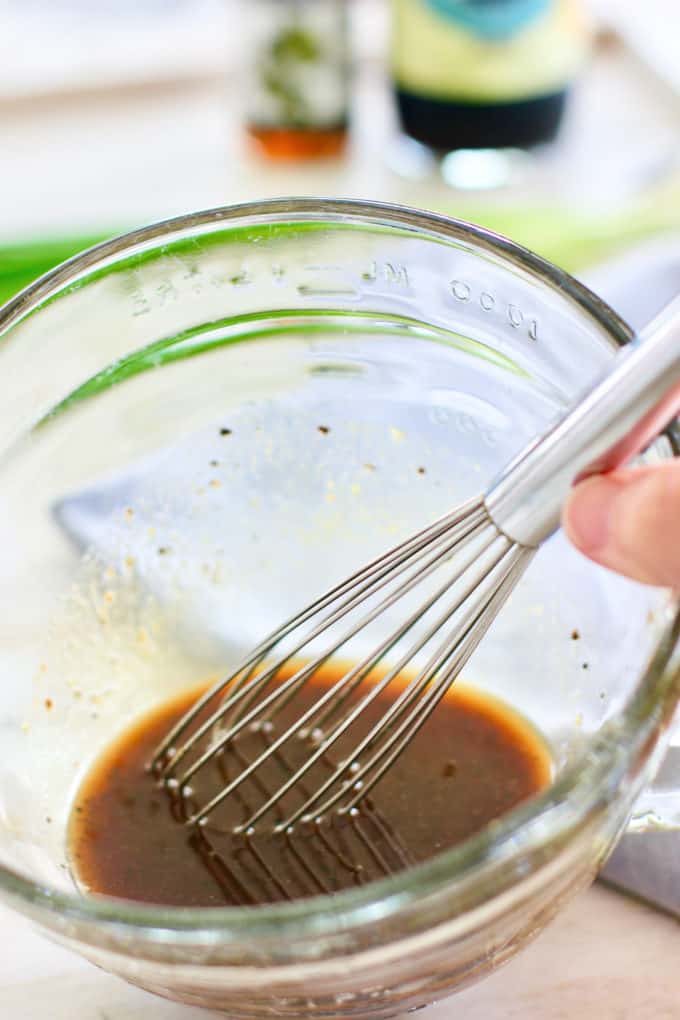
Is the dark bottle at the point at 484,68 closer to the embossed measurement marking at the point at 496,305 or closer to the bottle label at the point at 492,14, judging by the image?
the bottle label at the point at 492,14

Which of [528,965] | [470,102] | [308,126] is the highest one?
[308,126]

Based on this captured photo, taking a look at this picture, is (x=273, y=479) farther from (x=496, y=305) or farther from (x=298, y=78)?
(x=298, y=78)

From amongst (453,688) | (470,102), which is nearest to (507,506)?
(453,688)

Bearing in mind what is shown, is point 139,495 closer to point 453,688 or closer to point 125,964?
point 453,688

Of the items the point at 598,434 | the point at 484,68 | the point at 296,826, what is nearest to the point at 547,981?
the point at 296,826

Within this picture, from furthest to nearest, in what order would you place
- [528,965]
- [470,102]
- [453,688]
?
1. [470,102]
2. [453,688]
3. [528,965]
